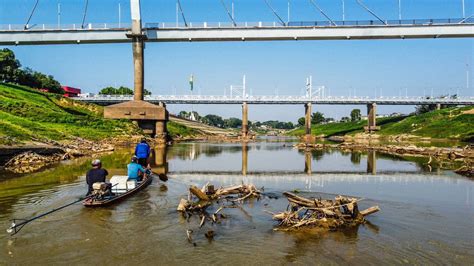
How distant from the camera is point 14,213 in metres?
11.1

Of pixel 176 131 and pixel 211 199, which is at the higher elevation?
pixel 176 131

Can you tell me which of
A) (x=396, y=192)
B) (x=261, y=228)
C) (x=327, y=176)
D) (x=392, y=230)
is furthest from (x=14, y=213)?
(x=327, y=176)

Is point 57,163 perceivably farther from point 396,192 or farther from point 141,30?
point 141,30

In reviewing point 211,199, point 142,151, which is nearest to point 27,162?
point 142,151

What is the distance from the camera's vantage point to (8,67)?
8331 cm

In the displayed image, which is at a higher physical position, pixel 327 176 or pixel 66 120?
pixel 66 120

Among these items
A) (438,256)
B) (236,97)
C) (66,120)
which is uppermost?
(236,97)

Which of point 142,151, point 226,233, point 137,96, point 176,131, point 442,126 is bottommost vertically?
point 226,233

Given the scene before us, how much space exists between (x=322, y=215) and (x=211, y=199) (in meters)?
4.57

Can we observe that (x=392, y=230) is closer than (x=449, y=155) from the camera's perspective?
Yes

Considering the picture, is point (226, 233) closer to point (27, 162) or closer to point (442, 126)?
point (27, 162)

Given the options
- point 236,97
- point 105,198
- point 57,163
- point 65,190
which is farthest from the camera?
point 236,97

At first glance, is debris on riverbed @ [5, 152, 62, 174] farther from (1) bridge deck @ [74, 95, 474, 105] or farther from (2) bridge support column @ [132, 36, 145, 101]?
(1) bridge deck @ [74, 95, 474, 105]

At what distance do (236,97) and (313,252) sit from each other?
9981cm
